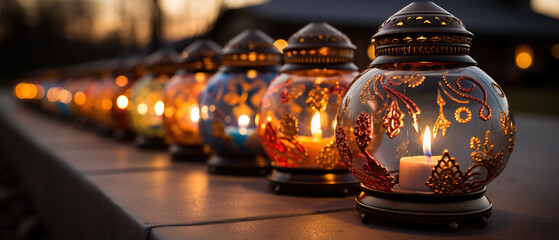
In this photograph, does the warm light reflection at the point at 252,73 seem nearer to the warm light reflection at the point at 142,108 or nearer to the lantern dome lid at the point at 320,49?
the lantern dome lid at the point at 320,49

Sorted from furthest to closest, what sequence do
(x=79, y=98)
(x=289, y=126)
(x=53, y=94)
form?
(x=53, y=94) < (x=79, y=98) < (x=289, y=126)

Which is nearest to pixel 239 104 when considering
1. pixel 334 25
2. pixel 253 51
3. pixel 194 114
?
pixel 253 51

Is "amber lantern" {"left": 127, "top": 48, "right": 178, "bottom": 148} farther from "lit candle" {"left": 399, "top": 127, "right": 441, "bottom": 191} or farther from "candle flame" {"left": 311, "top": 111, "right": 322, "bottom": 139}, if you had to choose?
"lit candle" {"left": 399, "top": 127, "right": 441, "bottom": 191}

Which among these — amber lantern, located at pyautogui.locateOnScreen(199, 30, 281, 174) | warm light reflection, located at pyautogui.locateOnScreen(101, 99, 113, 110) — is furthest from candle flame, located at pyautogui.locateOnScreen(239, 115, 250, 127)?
warm light reflection, located at pyautogui.locateOnScreen(101, 99, 113, 110)

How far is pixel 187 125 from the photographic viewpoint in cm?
362

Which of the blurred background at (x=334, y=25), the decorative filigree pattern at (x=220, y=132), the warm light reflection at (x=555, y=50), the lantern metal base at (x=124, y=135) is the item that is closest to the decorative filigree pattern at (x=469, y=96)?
the decorative filigree pattern at (x=220, y=132)

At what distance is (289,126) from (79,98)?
5239 millimetres

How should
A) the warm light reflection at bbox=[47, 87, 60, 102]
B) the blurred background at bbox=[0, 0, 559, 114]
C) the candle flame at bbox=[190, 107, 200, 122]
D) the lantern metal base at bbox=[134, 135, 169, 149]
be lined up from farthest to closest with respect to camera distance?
the blurred background at bbox=[0, 0, 559, 114] → the warm light reflection at bbox=[47, 87, 60, 102] → the lantern metal base at bbox=[134, 135, 169, 149] → the candle flame at bbox=[190, 107, 200, 122]

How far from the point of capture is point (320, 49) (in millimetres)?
2436

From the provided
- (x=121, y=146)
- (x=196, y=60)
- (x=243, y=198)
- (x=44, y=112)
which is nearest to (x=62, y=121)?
(x=44, y=112)

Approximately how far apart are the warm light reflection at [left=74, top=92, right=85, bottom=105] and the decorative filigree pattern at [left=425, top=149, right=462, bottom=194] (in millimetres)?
5603

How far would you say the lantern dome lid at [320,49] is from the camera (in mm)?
2439

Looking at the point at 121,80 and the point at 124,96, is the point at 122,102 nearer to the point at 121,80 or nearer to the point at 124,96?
the point at 124,96

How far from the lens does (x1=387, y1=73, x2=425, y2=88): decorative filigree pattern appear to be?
1.84 meters
